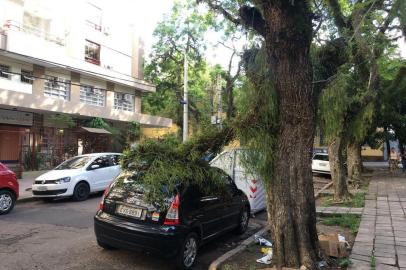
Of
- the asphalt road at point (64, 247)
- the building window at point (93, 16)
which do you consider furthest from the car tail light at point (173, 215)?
the building window at point (93, 16)

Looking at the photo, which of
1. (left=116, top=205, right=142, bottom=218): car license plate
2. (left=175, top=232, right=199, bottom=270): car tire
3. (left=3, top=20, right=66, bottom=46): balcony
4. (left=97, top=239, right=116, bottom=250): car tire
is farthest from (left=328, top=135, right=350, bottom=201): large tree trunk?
(left=3, top=20, right=66, bottom=46): balcony

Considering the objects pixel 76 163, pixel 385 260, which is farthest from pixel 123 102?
pixel 385 260

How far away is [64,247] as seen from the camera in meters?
7.09

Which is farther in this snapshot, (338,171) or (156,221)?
(338,171)

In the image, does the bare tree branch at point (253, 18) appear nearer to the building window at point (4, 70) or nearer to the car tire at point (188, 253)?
the car tire at point (188, 253)

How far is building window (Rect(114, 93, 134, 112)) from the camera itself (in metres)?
28.6

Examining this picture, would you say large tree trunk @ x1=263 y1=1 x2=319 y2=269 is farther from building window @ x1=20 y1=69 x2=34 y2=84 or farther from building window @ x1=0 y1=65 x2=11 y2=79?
building window @ x1=20 y1=69 x2=34 y2=84

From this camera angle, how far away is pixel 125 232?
606 cm

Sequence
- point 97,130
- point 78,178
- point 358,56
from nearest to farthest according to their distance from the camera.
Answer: point 78,178, point 358,56, point 97,130

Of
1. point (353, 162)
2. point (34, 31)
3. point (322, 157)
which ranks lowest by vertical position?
point (353, 162)

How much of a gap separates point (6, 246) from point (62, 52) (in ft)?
57.8

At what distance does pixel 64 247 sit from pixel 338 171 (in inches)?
351

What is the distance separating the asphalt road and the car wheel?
210 cm

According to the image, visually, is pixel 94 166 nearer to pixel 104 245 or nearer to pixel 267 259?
pixel 104 245
